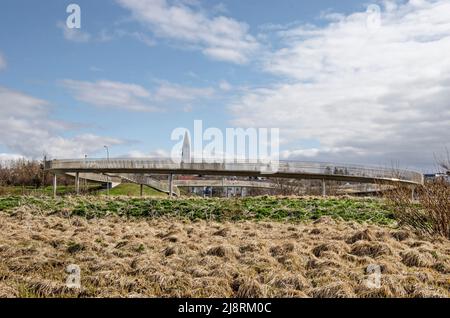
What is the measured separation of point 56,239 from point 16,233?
2.37 meters

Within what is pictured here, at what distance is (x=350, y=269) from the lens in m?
8.71

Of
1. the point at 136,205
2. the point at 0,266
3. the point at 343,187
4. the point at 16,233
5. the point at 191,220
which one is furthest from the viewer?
the point at 343,187

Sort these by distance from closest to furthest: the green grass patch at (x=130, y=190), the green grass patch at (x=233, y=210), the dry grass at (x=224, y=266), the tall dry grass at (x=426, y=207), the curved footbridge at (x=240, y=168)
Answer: the dry grass at (x=224, y=266)
the tall dry grass at (x=426, y=207)
the green grass patch at (x=233, y=210)
the curved footbridge at (x=240, y=168)
the green grass patch at (x=130, y=190)

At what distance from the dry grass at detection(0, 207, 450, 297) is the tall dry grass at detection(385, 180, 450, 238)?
513 millimetres

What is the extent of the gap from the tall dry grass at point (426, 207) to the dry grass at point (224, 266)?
1.68 ft

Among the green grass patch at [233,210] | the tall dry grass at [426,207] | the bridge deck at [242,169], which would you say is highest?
the bridge deck at [242,169]

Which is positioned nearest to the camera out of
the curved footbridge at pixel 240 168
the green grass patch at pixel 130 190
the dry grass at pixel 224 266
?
the dry grass at pixel 224 266

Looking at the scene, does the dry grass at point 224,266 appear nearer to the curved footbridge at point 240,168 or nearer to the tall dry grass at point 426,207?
the tall dry grass at point 426,207

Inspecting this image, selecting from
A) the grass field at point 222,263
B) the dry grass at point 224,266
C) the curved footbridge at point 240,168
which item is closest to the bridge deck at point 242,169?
the curved footbridge at point 240,168

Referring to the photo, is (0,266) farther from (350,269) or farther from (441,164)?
(441,164)

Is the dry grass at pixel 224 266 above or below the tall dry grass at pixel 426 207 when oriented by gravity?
below

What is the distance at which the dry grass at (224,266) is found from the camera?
7.50 meters
